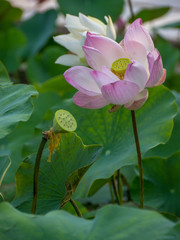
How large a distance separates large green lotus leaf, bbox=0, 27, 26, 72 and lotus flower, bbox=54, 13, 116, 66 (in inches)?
54.6

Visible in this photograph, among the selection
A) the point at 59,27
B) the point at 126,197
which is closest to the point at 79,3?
the point at 59,27

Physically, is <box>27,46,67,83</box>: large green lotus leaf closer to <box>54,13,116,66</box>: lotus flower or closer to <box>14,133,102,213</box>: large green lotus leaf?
<box>54,13,116,66</box>: lotus flower

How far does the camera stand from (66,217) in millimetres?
455

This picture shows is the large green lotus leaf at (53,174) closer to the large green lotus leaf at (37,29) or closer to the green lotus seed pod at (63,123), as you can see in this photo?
the green lotus seed pod at (63,123)

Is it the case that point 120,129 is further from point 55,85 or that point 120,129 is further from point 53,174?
point 55,85

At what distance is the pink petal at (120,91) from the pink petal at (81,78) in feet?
0.13

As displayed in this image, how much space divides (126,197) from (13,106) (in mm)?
543

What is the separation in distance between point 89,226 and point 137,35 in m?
0.29

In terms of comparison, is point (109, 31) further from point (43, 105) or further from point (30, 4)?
point (30, 4)

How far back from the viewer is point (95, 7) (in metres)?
2.01

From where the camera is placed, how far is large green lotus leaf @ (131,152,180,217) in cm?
92

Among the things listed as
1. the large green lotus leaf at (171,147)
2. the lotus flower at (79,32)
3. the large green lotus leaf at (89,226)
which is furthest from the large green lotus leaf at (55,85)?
the large green lotus leaf at (89,226)

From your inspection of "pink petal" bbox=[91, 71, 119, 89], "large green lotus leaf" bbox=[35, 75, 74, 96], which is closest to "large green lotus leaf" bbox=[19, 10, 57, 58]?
"large green lotus leaf" bbox=[35, 75, 74, 96]

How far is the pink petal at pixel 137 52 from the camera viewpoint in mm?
600
